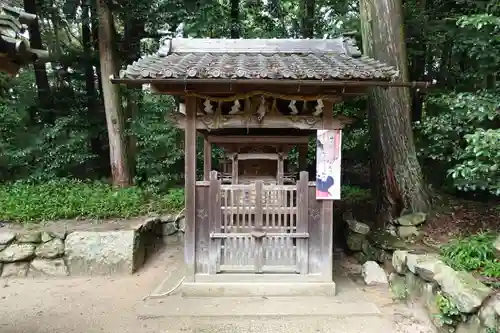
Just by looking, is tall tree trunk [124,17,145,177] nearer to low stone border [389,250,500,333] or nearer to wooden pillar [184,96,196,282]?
wooden pillar [184,96,196,282]

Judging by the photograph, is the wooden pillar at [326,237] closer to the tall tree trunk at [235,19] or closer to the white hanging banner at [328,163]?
the white hanging banner at [328,163]

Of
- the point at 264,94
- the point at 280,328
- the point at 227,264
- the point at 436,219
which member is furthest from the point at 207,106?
the point at 436,219

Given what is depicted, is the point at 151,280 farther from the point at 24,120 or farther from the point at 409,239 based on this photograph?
the point at 24,120

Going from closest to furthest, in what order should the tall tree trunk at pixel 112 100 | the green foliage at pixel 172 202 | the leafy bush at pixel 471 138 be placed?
the leafy bush at pixel 471 138, the green foliage at pixel 172 202, the tall tree trunk at pixel 112 100

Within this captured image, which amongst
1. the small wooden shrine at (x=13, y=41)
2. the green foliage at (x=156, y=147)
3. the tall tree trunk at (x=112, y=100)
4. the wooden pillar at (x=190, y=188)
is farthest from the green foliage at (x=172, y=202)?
the small wooden shrine at (x=13, y=41)

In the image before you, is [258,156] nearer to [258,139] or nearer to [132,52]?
[258,139]

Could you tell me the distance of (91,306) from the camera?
5211mm

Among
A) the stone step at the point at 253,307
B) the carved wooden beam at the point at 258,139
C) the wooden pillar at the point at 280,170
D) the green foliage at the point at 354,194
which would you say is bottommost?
the stone step at the point at 253,307

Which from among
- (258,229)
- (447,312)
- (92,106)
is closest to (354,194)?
(258,229)

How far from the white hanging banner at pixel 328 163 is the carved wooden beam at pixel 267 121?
0.15 m

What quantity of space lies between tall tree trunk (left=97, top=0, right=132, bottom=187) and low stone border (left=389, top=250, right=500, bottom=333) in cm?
716

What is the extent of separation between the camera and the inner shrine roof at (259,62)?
4598 millimetres

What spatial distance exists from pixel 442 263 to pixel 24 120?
11.0 meters

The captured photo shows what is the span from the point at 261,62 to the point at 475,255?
3.79 meters
